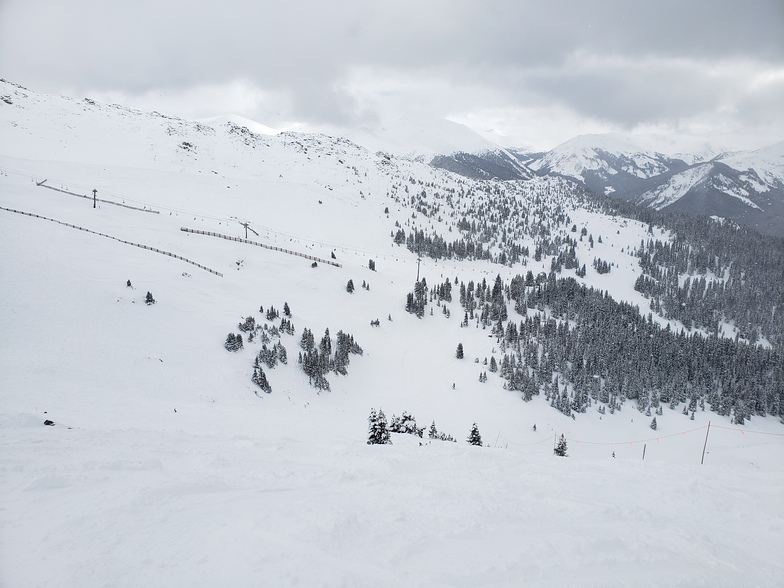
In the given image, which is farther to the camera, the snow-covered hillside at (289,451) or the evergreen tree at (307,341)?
the evergreen tree at (307,341)

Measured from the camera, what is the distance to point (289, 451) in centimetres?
1538

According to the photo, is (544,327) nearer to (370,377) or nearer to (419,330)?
(419,330)

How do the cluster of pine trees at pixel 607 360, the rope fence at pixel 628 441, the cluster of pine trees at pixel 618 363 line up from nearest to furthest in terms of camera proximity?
1. the rope fence at pixel 628 441
2. the cluster of pine trees at pixel 607 360
3. the cluster of pine trees at pixel 618 363

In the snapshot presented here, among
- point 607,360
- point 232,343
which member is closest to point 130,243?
point 232,343

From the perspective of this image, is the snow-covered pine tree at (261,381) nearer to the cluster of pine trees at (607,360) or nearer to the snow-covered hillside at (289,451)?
the snow-covered hillside at (289,451)

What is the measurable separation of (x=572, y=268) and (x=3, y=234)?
6008 inches

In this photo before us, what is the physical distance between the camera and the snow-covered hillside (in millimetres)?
8164

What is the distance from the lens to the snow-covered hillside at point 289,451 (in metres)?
8.16

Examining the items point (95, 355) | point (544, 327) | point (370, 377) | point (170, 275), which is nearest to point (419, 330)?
point (370, 377)

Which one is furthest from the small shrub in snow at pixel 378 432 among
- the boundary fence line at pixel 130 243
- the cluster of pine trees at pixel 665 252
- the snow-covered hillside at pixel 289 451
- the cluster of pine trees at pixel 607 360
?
the cluster of pine trees at pixel 665 252

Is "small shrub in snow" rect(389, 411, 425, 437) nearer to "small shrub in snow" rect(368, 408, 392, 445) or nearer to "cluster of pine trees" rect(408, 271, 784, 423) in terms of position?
"small shrub in snow" rect(368, 408, 392, 445)

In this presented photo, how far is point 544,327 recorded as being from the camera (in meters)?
66.6

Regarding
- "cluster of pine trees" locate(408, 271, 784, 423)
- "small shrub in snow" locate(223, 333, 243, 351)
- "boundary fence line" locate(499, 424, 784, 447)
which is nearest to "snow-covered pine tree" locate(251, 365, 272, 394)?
"small shrub in snow" locate(223, 333, 243, 351)

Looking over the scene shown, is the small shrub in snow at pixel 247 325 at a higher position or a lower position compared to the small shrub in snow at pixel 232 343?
higher
